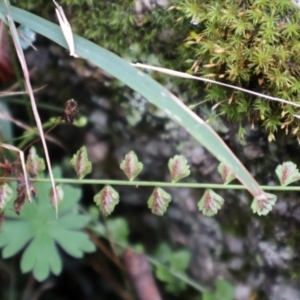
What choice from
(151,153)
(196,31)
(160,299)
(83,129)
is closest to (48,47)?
(83,129)

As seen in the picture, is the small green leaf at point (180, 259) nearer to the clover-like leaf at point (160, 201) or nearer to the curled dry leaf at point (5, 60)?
the clover-like leaf at point (160, 201)

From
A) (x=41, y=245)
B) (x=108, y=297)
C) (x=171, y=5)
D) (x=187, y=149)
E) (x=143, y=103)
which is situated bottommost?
(x=108, y=297)

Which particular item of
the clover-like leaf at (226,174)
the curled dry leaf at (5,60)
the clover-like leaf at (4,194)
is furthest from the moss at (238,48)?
the clover-like leaf at (4,194)

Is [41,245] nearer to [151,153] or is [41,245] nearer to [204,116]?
[151,153]

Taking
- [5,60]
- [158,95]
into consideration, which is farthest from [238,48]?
[5,60]

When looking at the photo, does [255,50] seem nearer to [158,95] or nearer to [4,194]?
[158,95]

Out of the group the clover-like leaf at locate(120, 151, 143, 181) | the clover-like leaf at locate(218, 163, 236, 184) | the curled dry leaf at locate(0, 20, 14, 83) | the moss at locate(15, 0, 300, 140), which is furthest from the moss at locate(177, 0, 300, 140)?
the curled dry leaf at locate(0, 20, 14, 83)
